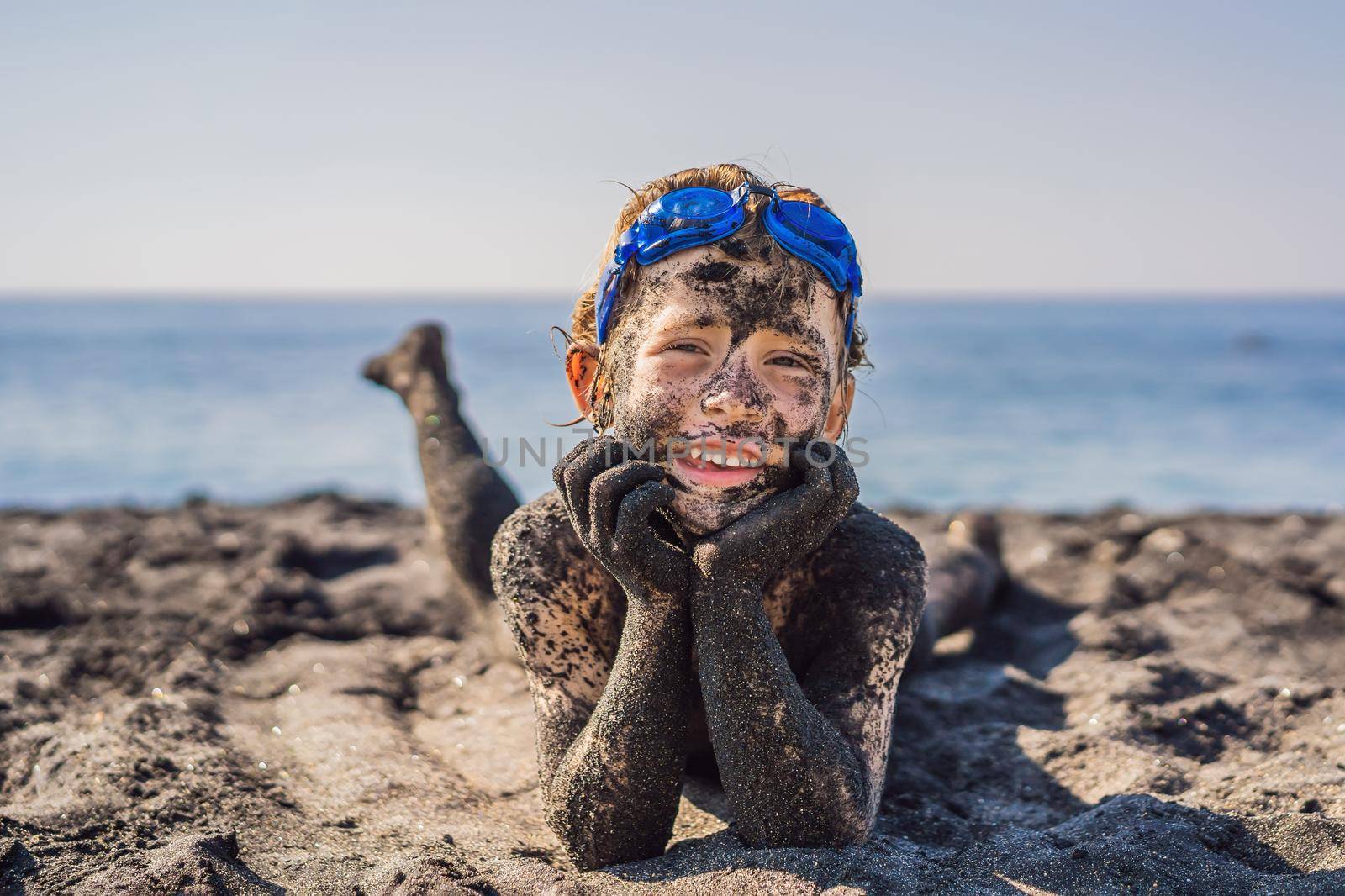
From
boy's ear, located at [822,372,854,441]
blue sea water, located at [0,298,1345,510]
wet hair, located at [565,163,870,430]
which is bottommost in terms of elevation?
blue sea water, located at [0,298,1345,510]

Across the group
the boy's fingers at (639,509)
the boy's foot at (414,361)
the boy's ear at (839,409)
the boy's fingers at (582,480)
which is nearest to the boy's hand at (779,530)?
the boy's fingers at (639,509)

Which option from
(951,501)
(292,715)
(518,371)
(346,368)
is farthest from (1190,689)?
(346,368)

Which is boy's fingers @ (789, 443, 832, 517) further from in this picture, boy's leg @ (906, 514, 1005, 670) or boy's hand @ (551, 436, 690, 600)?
boy's leg @ (906, 514, 1005, 670)

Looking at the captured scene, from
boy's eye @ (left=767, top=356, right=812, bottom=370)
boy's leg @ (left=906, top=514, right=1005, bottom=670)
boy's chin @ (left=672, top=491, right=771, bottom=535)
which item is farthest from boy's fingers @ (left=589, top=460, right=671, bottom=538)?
boy's leg @ (left=906, top=514, right=1005, bottom=670)

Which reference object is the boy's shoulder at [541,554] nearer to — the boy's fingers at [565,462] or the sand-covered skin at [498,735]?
the boy's fingers at [565,462]

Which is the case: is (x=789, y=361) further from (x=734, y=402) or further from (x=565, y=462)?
(x=565, y=462)

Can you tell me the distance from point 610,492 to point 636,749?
55cm

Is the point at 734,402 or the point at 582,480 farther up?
the point at 734,402

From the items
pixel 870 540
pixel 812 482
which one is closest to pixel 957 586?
pixel 870 540

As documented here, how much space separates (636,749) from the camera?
6.98 feet

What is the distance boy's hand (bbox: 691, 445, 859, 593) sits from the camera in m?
2.08

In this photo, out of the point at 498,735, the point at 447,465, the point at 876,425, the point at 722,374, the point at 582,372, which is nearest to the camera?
the point at 722,374

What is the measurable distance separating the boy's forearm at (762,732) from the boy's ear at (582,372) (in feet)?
2.61

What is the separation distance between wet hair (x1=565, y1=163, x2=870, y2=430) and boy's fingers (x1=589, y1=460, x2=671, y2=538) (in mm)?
505
